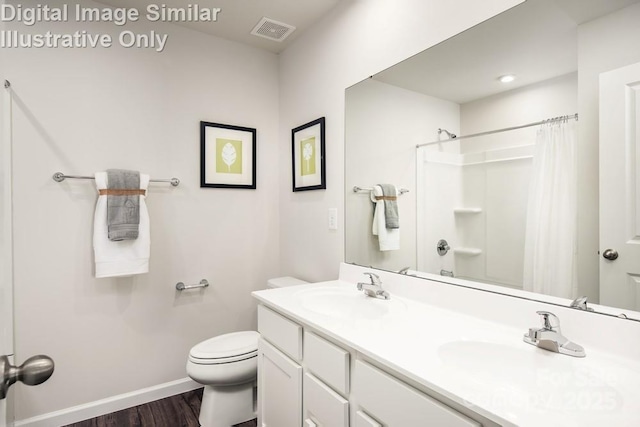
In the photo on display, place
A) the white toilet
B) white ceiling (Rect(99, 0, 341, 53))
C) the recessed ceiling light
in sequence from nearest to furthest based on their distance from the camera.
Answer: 1. the recessed ceiling light
2. the white toilet
3. white ceiling (Rect(99, 0, 341, 53))

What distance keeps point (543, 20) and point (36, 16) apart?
2.41 metres

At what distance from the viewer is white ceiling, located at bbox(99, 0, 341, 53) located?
1968mm

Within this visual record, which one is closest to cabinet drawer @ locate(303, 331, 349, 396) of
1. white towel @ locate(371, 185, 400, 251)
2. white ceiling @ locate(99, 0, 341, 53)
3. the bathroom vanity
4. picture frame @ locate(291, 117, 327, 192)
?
the bathroom vanity

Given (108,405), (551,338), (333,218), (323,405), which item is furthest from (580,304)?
(108,405)

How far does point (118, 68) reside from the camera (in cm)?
202

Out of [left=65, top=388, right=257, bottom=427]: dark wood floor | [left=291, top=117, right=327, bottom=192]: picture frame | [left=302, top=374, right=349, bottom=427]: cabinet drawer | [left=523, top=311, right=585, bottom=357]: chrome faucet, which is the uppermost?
[left=291, top=117, right=327, bottom=192]: picture frame

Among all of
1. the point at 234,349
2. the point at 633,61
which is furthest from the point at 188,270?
the point at 633,61

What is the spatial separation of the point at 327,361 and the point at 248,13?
202 cm

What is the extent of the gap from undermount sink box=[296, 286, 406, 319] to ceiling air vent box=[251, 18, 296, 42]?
5.57 feet

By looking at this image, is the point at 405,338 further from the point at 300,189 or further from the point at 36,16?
the point at 36,16

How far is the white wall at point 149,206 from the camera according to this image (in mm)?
1812

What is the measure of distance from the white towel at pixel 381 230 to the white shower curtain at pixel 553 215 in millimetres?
621

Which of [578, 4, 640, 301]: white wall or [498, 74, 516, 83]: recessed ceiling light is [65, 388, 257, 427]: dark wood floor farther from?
[498, 74, 516, 83]: recessed ceiling light

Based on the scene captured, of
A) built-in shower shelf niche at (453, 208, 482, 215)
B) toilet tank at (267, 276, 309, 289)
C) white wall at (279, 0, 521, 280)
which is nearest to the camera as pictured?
→ built-in shower shelf niche at (453, 208, 482, 215)
